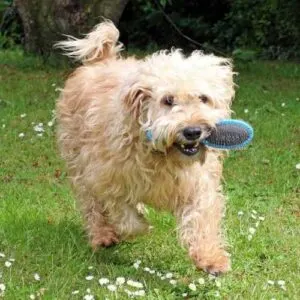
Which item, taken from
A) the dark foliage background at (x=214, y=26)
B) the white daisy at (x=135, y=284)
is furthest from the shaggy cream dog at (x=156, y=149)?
the dark foliage background at (x=214, y=26)

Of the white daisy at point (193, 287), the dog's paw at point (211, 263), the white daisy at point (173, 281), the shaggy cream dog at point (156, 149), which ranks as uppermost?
the shaggy cream dog at point (156, 149)

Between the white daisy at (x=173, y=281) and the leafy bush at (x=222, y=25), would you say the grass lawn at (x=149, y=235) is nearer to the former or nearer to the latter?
the white daisy at (x=173, y=281)

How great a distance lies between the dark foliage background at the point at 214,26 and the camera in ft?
51.1

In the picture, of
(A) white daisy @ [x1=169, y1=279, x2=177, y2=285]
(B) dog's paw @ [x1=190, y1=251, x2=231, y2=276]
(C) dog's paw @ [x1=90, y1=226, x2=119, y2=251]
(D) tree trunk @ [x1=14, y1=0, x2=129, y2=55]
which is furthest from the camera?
(D) tree trunk @ [x1=14, y1=0, x2=129, y2=55]

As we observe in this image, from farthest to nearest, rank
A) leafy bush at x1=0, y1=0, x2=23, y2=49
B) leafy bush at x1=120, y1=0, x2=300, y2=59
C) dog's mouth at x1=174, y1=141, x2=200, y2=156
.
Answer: leafy bush at x1=0, y1=0, x2=23, y2=49 < leafy bush at x1=120, y1=0, x2=300, y2=59 < dog's mouth at x1=174, y1=141, x2=200, y2=156

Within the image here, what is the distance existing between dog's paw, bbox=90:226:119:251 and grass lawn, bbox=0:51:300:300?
0.04 metres

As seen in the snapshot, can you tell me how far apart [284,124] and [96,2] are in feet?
14.0

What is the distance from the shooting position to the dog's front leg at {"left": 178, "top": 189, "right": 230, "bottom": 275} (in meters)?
4.45

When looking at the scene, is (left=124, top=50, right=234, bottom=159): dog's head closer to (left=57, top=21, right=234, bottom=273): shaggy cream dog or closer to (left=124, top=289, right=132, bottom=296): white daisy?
(left=57, top=21, right=234, bottom=273): shaggy cream dog

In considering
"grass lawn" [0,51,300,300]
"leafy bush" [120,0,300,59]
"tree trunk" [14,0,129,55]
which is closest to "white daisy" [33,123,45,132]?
"grass lawn" [0,51,300,300]

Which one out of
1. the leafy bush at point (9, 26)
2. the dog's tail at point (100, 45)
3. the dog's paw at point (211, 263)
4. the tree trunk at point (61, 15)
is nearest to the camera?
the dog's paw at point (211, 263)

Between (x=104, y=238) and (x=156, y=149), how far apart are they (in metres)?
1.18

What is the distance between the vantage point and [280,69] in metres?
12.9

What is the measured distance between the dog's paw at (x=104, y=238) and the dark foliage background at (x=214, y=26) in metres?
10.3
